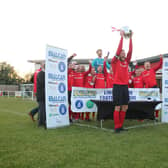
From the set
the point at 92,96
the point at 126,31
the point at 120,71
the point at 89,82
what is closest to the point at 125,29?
the point at 126,31

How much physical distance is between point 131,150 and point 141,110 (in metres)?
2.61

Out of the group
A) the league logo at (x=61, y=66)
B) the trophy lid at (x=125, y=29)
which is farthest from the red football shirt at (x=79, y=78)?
the trophy lid at (x=125, y=29)

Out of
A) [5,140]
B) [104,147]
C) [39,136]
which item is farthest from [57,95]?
[104,147]

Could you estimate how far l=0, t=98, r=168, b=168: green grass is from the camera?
3418 mm

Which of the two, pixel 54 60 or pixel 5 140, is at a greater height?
pixel 54 60

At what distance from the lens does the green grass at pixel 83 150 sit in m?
3.42

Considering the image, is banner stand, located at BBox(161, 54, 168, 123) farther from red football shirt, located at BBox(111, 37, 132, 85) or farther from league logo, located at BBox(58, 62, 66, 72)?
league logo, located at BBox(58, 62, 66, 72)

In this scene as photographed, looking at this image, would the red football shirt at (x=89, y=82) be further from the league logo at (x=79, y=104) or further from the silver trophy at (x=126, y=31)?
the silver trophy at (x=126, y=31)

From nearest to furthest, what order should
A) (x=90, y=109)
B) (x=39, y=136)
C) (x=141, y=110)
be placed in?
(x=39, y=136), (x=141, y=110), (x=90, y=109)

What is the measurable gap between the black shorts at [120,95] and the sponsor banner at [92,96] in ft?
4.09

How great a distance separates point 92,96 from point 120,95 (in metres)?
1.61

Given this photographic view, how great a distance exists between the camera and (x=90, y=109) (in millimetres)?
7156

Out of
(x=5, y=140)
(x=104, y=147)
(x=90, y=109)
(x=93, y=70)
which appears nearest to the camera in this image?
(x=104, y=147)

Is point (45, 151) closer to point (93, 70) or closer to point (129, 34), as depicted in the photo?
point (129, 34)
